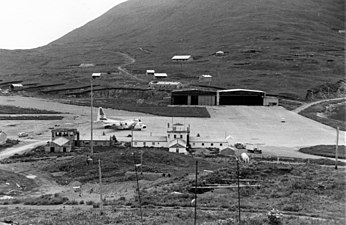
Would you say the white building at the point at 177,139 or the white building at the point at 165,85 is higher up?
the white building at the point at 165,85

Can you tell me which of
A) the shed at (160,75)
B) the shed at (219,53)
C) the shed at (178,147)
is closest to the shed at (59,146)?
the shed at (178,147)

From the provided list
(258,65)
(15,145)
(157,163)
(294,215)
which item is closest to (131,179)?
(157,163)

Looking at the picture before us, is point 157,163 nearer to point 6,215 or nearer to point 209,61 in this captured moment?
point 6,215

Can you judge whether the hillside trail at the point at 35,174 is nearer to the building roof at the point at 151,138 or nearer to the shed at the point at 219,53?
the building roof at the point at 151,138

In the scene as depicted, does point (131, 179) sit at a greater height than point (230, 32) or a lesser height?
lesser

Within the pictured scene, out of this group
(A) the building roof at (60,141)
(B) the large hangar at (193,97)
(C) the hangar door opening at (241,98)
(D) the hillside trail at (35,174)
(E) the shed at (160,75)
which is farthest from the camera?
(E) the shed at (160,75)

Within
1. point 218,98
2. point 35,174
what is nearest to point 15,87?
point 218,98

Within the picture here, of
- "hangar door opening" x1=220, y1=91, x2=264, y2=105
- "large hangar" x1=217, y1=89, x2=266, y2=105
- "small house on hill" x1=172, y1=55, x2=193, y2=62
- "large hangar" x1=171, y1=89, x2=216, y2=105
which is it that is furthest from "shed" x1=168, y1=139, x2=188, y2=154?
"small house on hill" x1=172, y1=55, x2=193, y2=62
